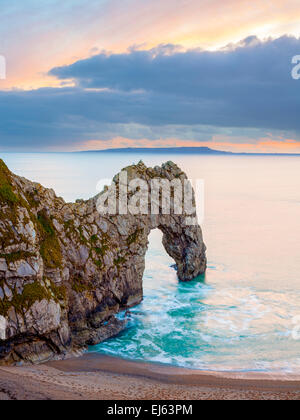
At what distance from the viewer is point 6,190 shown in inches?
1053

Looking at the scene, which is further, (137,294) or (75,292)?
(137,294)

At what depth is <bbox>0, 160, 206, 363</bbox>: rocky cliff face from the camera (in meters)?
25.3

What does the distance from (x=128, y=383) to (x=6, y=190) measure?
48.3 feet

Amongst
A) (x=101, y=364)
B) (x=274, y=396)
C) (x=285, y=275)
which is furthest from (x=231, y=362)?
(x=285, y=275)

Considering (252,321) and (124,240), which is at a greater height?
(124,240)

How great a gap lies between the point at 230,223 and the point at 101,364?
62097mm

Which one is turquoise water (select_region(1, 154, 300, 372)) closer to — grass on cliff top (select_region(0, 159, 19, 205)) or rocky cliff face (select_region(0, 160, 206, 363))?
rocky cliff face (select_region(0, 160, 206, 363))

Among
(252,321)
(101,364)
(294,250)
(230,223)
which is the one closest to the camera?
(101,364)

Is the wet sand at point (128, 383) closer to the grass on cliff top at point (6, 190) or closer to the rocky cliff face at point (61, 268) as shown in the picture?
the rocky cliff face at point (61, 268)

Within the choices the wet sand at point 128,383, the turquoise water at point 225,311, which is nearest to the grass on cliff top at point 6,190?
the wet sand at point 128,383

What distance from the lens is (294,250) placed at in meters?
63.2

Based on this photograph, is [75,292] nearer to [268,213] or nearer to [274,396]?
[274,396]

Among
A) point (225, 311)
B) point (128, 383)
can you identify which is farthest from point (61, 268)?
point (225, 311)

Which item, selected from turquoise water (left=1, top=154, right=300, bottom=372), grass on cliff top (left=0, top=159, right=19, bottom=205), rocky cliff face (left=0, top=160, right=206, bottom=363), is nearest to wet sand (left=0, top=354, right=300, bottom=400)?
turquoise water (left=1, top=154, right=300, bottom=372)
